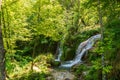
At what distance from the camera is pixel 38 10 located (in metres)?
15.0

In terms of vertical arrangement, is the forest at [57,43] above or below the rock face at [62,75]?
above

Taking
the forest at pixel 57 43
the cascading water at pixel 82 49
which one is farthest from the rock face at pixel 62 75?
the cascading water at pixel 82 49

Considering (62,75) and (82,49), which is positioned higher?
(82,49)

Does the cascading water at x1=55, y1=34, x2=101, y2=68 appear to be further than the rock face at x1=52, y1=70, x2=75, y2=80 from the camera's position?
Yes

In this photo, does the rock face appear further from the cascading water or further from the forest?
the cascading water

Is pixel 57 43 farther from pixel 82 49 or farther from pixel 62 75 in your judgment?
pixel 62 75

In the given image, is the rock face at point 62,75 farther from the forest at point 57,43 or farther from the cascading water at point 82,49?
the cascading water at point 82,49

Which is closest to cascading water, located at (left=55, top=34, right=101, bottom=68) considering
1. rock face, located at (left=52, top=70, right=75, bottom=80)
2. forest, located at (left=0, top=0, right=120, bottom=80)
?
forest, located at (left=0, top=0, right=120, bottom=80)

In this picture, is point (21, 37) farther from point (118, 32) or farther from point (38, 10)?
point (118, 32)

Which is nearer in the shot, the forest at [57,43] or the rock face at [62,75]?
the forest at [57,43]

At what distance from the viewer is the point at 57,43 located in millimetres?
25094

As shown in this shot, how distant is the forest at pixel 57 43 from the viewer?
891 cm

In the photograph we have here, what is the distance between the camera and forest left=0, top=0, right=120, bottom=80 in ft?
29.2

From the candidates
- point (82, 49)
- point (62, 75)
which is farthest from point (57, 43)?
point (62, 75)
